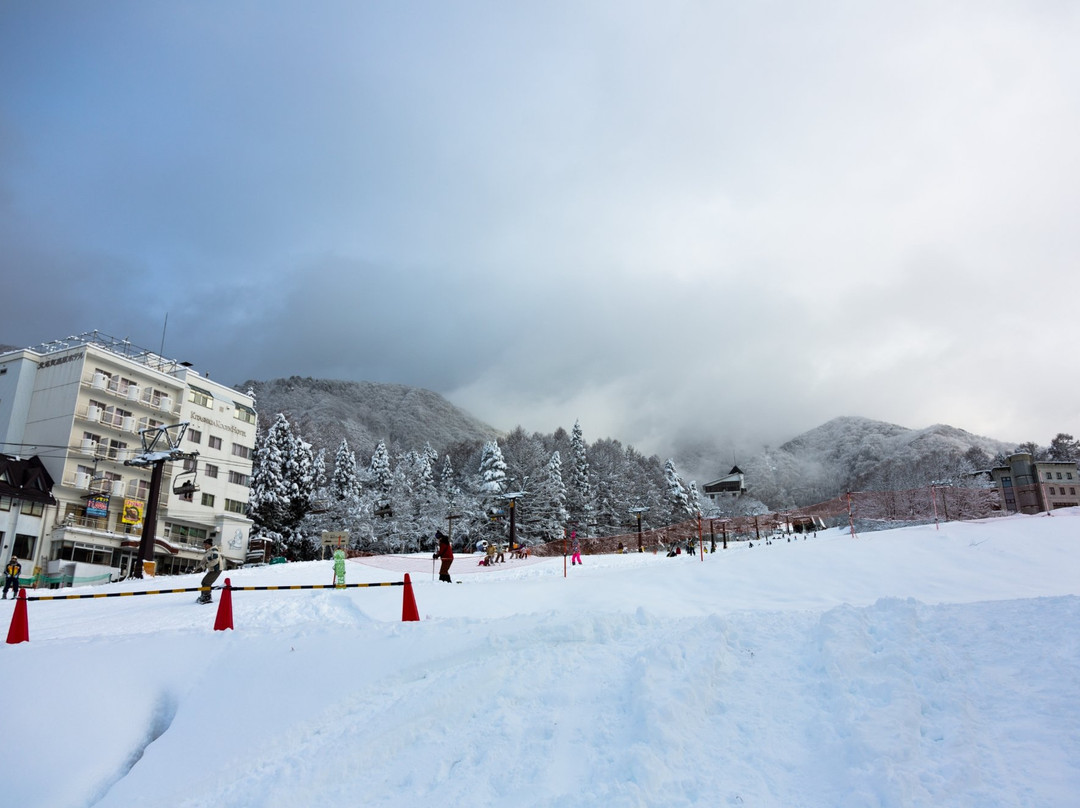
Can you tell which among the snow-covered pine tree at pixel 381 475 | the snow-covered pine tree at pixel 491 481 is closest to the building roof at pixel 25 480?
the snow-covered pine tree at pixel 381 475

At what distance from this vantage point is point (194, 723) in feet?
23.6

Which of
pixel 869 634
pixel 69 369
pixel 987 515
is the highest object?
pixel 69 369

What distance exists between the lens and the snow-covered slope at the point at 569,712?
187 inches

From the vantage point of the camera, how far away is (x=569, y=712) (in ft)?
19.6

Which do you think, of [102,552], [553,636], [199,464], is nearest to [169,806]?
[553,636]

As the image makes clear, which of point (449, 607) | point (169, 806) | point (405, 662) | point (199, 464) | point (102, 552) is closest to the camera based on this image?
point (169, 806)

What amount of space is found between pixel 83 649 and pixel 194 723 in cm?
284

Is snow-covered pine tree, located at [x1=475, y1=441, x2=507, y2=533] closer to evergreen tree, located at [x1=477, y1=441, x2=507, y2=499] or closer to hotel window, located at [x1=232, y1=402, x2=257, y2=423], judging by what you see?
evergreen tree, located at [x1=477, y1=441, x2=507, y2=499]

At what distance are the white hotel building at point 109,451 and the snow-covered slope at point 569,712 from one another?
138ft

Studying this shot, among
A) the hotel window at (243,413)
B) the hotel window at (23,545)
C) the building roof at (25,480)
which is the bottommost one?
the hotel window at (23,545)

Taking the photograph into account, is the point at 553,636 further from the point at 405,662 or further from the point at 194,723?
the point at 194,723

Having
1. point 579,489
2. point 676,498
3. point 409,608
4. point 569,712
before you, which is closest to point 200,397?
point 579,489

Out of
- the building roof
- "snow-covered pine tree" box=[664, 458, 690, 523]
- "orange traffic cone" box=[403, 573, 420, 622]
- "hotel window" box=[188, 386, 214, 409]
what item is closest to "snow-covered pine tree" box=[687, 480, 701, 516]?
"snow-covered pine tree" box=[664, 458, 690, 523]

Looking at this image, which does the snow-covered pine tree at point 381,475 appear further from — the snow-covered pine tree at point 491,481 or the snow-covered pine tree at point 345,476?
the snow-covered pine tree at point 491,481
